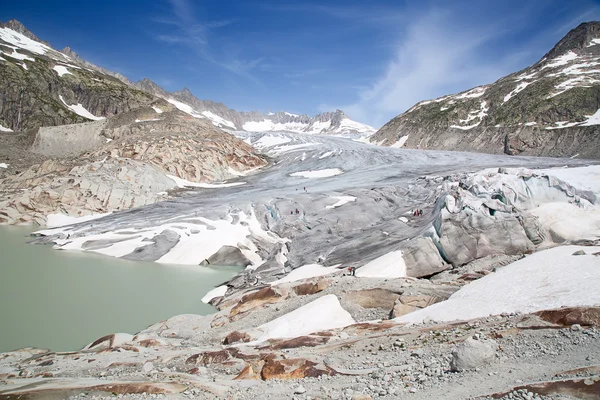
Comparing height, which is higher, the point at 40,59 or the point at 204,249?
the point at 40,59

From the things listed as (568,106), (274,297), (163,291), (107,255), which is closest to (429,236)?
(274,297)

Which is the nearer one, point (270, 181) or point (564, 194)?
point (564, 194)

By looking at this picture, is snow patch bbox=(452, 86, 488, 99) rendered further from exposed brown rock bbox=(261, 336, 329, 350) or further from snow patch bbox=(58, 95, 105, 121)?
exposed brown rock bbox=(261, 336, 329, 350)

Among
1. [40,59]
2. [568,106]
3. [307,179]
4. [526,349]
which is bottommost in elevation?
[526,349]

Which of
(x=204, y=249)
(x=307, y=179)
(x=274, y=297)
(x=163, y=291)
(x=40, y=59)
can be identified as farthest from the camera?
(x=40, y=59)

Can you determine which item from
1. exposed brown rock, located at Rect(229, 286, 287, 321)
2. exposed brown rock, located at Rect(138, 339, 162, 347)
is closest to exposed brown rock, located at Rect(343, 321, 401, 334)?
exposed brown rock, located at Rect(229, 286, 287, 321)

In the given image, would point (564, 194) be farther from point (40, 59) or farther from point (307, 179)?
point (40, 59)

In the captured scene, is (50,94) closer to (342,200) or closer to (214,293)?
(342,200)
